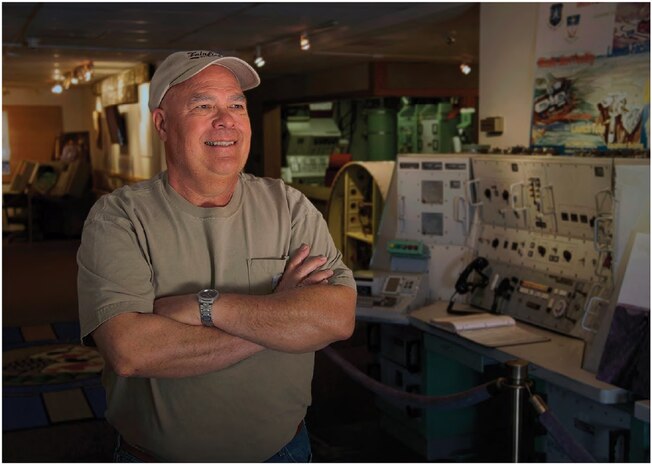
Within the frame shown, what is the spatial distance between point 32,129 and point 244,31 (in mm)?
13529

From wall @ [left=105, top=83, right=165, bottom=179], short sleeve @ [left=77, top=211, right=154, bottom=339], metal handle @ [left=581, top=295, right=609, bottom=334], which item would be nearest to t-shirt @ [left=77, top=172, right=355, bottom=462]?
short sleeve @ [left=77, top=211, right=154, bottom=339]

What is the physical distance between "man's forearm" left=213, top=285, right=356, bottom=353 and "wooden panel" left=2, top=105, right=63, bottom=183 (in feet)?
65.1

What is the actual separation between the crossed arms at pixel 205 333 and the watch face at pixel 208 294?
2cm

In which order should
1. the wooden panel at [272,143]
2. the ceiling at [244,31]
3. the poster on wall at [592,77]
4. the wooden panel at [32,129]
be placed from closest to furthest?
the poster on wall at [592,77] < the ceiling at [244,31] < the wooden panel at [272,143] < the wooden panel at [32,129]

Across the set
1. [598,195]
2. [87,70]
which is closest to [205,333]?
[598,195]

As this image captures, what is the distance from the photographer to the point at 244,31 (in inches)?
357

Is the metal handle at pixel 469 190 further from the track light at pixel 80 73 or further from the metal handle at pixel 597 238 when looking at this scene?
the track light at pixel 80 73

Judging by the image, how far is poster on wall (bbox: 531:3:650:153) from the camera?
4766 millimetres

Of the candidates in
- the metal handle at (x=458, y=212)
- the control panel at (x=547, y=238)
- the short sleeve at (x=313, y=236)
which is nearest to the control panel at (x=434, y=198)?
the metal handle at (x=458, y=212)

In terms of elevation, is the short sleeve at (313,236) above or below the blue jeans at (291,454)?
above

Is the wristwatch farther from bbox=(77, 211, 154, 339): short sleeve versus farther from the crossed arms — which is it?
bbox=(77, 211, 154, 339): short sleeve

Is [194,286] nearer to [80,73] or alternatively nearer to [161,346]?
[161,346]

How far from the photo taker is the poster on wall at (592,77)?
477cm

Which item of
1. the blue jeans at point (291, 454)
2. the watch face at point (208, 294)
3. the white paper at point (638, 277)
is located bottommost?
the blue jeans at point (291, 454)
